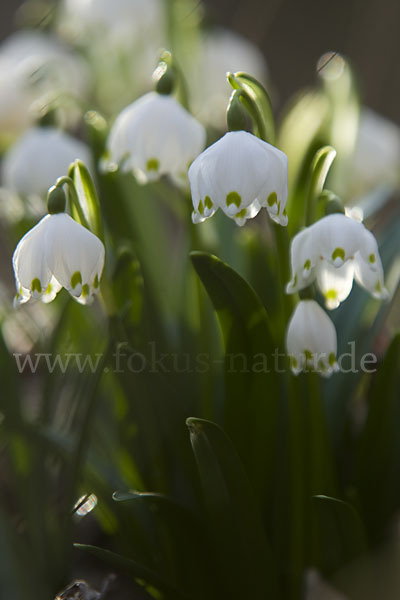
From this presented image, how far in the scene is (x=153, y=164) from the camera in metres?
0.69

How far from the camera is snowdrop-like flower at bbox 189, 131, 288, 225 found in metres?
0.56

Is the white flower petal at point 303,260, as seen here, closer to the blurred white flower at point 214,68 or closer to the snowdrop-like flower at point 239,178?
the snowdrop-like flower at point 239,178

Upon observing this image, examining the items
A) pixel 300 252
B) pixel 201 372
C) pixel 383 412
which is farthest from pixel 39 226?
pixel 383 412

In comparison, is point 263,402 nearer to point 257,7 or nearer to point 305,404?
point 305,404

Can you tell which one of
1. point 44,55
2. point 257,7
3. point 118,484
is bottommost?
point 257,7

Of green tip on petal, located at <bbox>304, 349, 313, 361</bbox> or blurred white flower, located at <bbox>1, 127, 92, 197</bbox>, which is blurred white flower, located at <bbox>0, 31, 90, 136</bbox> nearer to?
blurred white flower, located at <bbox>1, 127, 92, 197</bbox>

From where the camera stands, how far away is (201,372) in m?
0.86

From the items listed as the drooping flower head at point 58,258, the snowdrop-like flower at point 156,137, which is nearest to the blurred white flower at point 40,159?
the snowdrop-like flower at point 156,137

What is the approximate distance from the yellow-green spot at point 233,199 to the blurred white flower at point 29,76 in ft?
1.84

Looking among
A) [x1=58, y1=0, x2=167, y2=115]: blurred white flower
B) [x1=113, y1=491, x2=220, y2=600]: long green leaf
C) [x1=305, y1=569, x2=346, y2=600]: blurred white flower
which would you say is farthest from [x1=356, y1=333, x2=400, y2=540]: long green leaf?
[x1=58, y1=0, x2=167, y2=115]: blurred white flower

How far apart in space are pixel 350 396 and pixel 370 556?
19 cm

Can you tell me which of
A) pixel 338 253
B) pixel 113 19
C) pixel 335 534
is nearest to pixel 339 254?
pixel 338 253

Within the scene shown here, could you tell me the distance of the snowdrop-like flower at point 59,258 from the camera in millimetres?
582

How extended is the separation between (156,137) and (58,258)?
0.18m
